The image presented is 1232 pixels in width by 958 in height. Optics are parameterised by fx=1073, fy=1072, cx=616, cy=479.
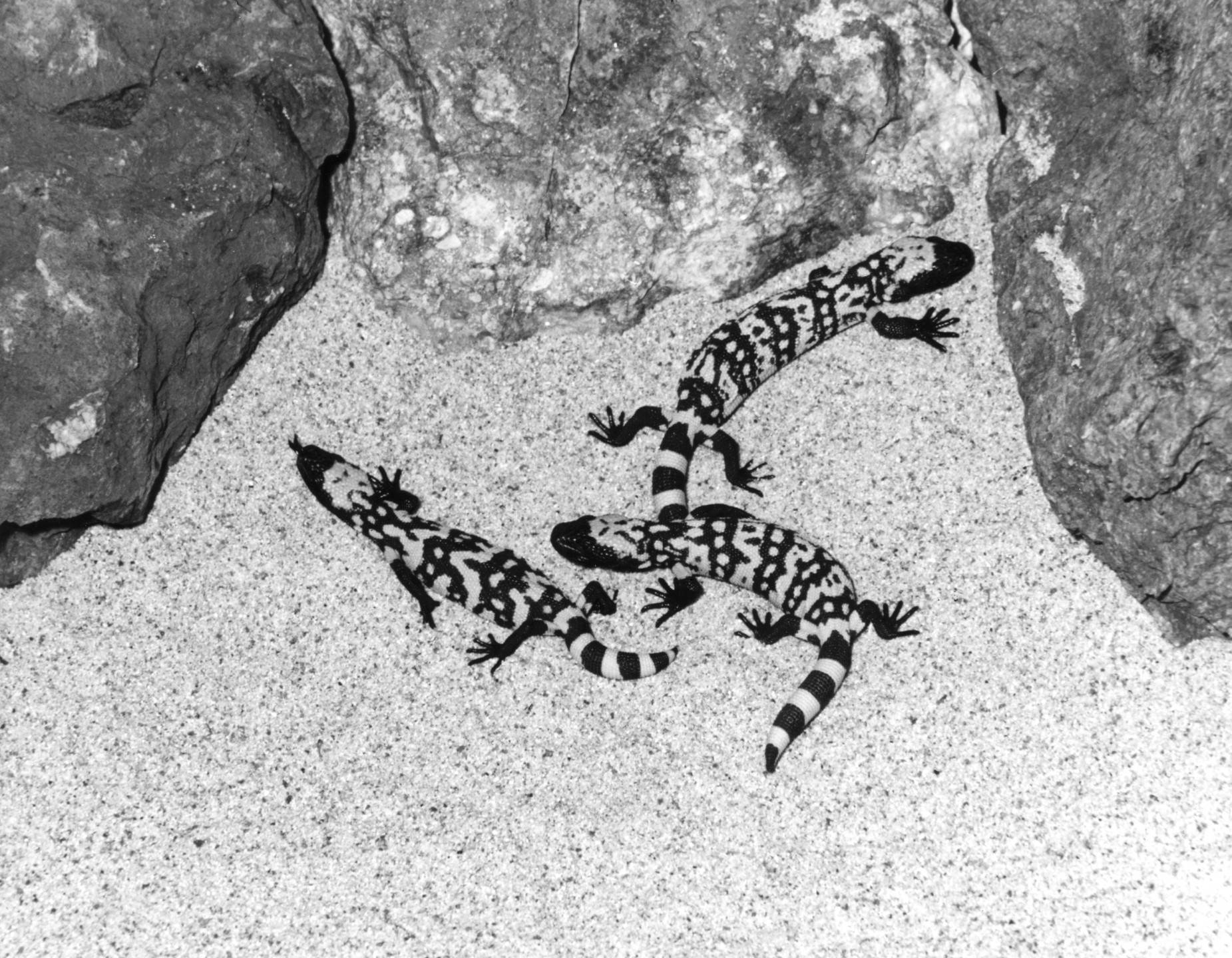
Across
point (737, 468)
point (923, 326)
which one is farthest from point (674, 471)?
point (923, 326)

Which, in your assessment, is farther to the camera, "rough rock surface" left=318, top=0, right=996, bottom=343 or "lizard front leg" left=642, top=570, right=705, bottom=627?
"rough rock surface" left=318, top=0, right=996, bottom=343

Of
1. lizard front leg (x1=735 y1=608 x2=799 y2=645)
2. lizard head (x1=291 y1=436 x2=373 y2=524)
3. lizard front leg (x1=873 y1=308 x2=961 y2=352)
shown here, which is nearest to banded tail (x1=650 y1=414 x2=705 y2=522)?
lizard front leg (x1=735 y1=608 x2=799 y2=645)

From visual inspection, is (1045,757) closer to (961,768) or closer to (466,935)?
(961,768)

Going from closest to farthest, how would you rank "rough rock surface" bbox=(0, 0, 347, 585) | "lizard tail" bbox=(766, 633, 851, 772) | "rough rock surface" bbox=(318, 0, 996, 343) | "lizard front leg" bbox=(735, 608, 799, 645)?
"lizard tail" bbox=(766, 633, 851, 772), "rough rock surface" bbox=(0, 0, 347, 585), "lizard front leg" bbox=(735, 608, 799, 645), "rough rock surface" bbox=(318, 0, 996, 343)

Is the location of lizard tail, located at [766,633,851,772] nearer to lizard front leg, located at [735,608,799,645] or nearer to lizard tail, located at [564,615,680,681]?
lizard front leg, located at [735,608,799,645]

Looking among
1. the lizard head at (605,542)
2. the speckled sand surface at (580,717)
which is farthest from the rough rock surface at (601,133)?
the lizard head at (605,542)

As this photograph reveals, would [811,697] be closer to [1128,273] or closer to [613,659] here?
[613,659]

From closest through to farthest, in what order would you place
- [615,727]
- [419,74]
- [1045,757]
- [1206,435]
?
[1206,435]
[1045,757]
[615,727]
[419,74]

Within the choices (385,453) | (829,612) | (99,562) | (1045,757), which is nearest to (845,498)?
(829,612)
